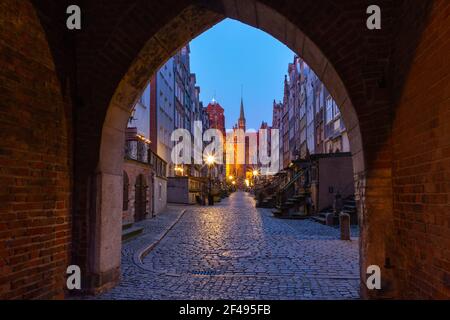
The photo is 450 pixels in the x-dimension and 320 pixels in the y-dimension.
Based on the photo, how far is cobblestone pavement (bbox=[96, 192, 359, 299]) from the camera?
6283mm

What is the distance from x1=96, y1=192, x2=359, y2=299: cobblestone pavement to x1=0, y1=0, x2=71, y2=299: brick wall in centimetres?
127

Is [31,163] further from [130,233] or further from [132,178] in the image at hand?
[132,178]

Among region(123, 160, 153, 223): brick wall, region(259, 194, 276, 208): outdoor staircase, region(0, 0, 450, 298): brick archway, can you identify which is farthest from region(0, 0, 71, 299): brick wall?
region(259, 194, 276, 208): outdoor staircase

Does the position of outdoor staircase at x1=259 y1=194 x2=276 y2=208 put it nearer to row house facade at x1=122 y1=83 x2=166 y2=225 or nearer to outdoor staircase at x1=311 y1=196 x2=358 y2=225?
row house facade at x1=122 y1=83 x2=166 y2=225

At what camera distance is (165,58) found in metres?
6.85

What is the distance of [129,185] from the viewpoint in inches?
650

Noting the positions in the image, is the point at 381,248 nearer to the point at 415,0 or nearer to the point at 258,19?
the point at 415,0

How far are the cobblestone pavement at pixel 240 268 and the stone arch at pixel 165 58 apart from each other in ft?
3.47

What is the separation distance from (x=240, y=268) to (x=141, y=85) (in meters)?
4.38

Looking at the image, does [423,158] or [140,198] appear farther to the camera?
[140,198]

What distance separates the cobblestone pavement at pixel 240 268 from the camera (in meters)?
6.28

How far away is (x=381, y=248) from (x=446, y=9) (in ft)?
10.0

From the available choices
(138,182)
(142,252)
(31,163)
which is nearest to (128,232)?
(142,252)
